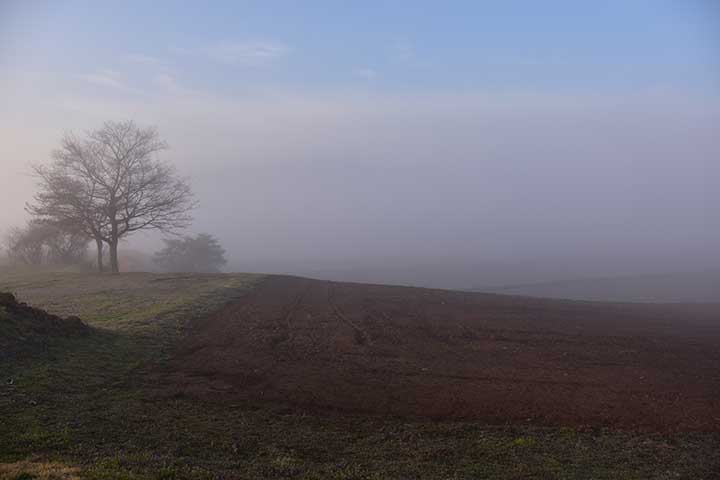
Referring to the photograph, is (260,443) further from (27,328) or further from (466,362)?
(27,328)

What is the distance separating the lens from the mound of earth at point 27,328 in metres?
10.8

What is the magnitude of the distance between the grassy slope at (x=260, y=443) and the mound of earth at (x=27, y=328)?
0.84 meters

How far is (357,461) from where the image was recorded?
21.4 ft

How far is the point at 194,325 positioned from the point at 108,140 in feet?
81.1

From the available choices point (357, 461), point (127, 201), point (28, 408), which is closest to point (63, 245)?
point (127, 201)

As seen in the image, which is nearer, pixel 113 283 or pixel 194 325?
pixel 194 325

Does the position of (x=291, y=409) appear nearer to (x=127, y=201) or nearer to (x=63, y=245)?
(x=127, y=201)

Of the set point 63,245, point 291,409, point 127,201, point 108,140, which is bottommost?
point 291,409

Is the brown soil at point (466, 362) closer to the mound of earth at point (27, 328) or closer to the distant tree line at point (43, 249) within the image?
the mound of earth at point (27, 328)

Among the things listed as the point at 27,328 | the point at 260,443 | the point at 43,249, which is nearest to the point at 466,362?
the point at 260,443

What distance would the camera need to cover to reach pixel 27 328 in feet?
38.6

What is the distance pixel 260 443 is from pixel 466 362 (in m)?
6.36

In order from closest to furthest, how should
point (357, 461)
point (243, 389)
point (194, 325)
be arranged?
point (357, 461), point (243, 389), point (194, 325)

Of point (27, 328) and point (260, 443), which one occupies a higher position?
point (27, 328)
